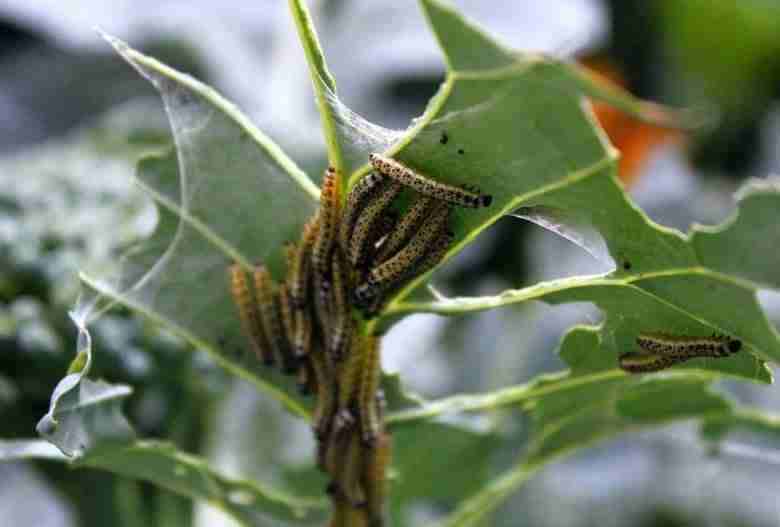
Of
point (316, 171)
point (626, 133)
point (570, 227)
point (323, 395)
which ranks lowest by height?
point (323, 395)

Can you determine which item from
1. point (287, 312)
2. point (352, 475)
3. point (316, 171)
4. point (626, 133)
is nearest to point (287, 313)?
point (287, 312)

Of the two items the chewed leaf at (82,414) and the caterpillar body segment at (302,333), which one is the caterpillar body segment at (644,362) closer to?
the caterpillar body segment at (302,333)

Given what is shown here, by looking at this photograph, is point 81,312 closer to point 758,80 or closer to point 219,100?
point 219,100

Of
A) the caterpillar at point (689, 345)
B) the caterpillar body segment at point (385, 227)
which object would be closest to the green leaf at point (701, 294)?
the caterpillar at point (689, 345)

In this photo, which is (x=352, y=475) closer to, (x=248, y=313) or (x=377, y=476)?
(x=377, y=476)

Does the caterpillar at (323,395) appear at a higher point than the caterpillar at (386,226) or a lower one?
lower

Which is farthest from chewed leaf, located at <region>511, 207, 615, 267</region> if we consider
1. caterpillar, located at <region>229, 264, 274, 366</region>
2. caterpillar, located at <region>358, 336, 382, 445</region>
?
caterpillar, located at <region>229, 264, 274, 366</region>
